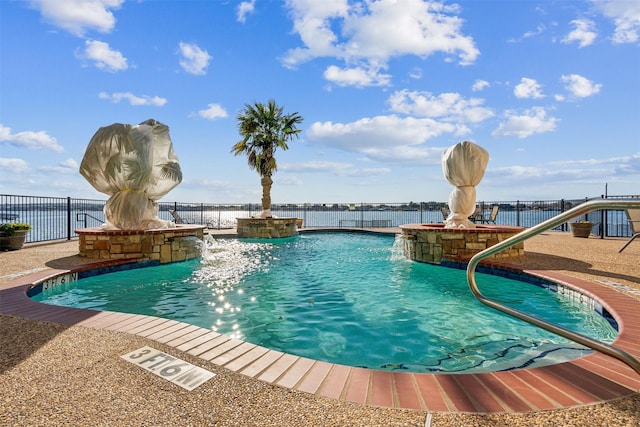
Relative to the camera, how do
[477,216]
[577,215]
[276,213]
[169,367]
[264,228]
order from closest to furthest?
[577,215]
[169,367]
[264,228]
[477,216]
[276,213]

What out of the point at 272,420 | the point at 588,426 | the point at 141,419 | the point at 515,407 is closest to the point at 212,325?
the point at 141,419

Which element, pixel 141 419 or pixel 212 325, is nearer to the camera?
pixel 141 419

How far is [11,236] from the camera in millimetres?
8859

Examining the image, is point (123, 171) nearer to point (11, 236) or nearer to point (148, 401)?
point (11, 236)

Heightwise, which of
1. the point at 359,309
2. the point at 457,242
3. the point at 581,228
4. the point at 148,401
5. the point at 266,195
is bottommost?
the point at 359,309

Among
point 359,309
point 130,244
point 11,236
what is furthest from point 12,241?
point 359,309

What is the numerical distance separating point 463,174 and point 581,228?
7.24m

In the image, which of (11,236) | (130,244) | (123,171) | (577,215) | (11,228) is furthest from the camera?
(11,228)

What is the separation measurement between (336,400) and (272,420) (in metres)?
0.41

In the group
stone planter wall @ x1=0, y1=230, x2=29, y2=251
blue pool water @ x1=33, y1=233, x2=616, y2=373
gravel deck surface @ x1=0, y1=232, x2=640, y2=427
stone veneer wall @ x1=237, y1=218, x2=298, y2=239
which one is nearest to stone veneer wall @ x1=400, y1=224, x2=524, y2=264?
blue pool water @ x1=33, y1=233, x2=616, y2=373

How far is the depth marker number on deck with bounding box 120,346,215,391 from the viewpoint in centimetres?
220

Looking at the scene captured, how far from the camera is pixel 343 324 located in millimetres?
4016

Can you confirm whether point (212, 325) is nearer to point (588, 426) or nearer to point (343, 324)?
point (343, 324)

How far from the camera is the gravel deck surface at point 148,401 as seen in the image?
1757 millimetres
